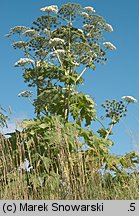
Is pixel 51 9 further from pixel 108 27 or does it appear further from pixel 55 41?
pixel 108 27

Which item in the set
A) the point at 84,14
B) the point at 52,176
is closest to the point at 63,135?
the point at 52,176

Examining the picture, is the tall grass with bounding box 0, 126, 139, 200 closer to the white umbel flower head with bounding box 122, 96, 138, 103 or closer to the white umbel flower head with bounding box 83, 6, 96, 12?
the white umbel flower head with bounding box 122, 96, 138, 103

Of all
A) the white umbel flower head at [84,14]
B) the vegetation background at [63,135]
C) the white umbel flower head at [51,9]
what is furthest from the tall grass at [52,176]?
the white umbel flower head at [84,14]

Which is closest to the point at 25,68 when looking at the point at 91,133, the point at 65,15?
the point at 65,15

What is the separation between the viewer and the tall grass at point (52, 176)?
5.16 meters

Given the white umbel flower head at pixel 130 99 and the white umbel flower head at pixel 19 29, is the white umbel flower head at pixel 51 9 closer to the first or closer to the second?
the white umbel flower head at pixel 19 29

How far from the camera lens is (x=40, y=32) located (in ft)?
24.8

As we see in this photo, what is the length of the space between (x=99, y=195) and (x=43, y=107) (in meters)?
1.92

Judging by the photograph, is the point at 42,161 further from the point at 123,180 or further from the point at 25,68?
the point at 25,68

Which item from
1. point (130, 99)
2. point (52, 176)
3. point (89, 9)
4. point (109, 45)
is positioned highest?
point (89, 9)

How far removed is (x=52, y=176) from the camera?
5.49 m

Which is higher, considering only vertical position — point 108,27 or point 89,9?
point 89,9

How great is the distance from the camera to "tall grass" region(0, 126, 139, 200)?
203 inches

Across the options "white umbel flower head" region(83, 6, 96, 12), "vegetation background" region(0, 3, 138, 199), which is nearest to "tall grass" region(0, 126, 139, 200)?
"vegetation background" region(0, 3, 138, 199)
